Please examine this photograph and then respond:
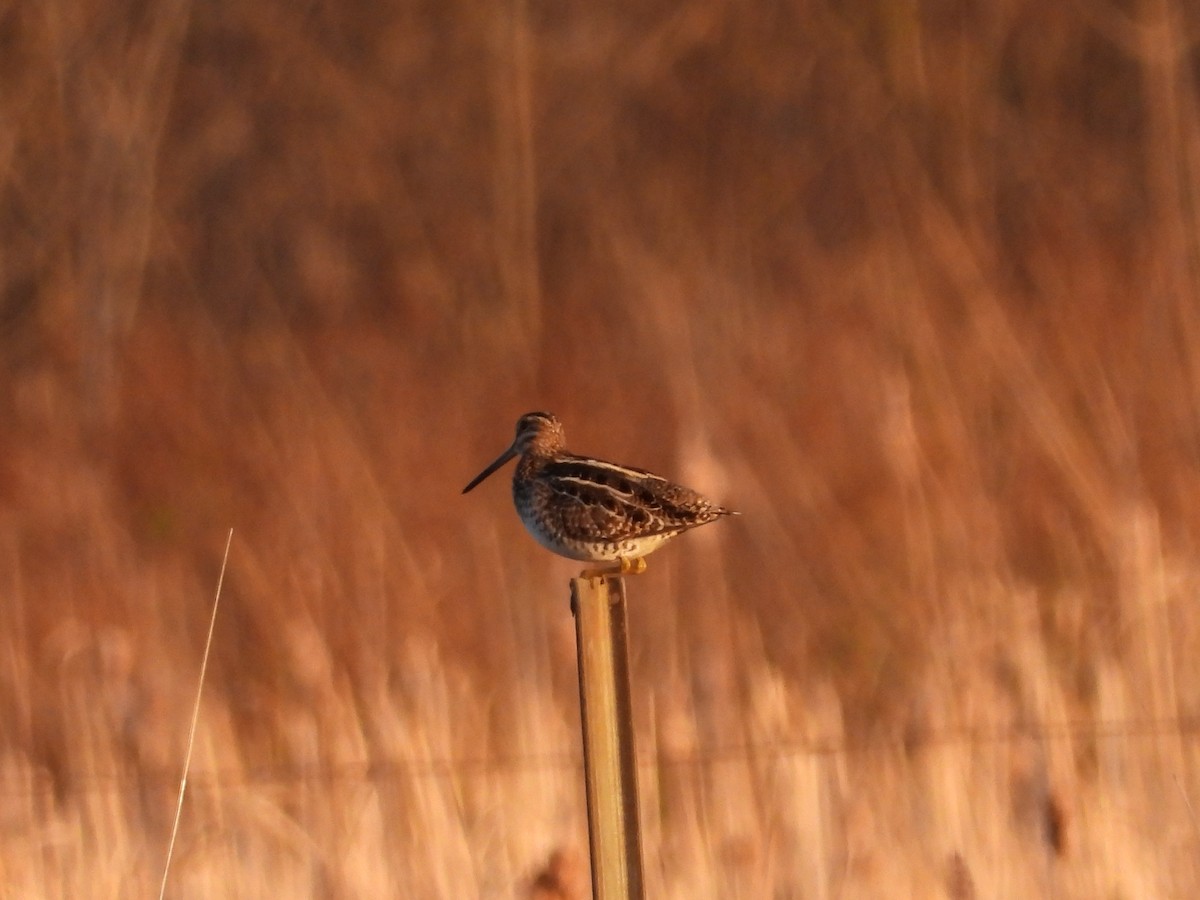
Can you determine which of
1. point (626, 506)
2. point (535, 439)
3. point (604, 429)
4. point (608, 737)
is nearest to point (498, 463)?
point (535, 439)

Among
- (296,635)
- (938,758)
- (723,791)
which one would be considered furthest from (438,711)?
(938,758)

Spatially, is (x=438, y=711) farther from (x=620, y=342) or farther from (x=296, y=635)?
(x=620, y=342)

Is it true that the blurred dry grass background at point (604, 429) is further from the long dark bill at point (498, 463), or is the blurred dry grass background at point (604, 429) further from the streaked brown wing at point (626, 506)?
the streaked brown wing at point (626, 506)

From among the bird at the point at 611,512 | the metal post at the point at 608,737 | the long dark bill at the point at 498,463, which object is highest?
the long dark bill at the point at 498,463

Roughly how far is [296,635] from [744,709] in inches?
38.2

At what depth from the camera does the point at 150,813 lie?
363 cm

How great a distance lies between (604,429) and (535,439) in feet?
1.67

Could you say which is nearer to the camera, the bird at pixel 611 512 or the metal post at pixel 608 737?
the metal post at pixel 608 737

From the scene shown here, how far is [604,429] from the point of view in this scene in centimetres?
427

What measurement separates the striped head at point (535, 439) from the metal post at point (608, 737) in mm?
A: 1505

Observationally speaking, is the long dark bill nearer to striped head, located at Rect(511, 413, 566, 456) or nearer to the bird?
striped head, located at Rect(511, 413, 566, 456)

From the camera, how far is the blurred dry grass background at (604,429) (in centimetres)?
363

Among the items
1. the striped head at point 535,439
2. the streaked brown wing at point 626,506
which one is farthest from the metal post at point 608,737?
the striped head at point 535,439

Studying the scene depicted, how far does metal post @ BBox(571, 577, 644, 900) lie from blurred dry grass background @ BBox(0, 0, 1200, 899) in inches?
53.4
